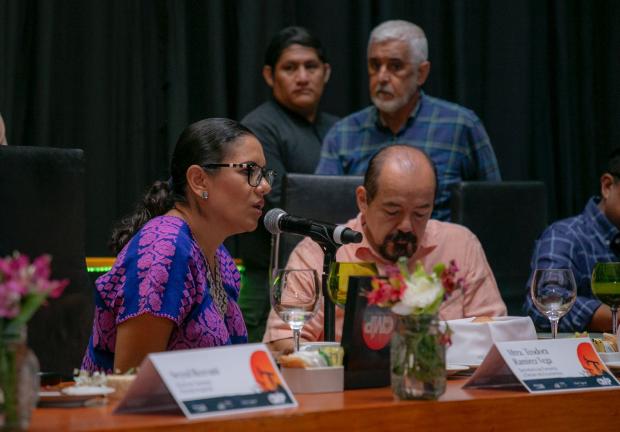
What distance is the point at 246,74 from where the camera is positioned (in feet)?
14.3

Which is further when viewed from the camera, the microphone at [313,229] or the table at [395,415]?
the microphone at [313,229]

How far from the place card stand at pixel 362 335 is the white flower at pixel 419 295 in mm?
96

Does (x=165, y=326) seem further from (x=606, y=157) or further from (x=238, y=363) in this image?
(x=606, y=157)

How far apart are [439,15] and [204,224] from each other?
2.96 m

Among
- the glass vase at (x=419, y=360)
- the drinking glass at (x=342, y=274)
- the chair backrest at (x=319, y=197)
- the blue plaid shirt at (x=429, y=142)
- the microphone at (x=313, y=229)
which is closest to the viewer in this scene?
the glass vase at (x=419, y=360)

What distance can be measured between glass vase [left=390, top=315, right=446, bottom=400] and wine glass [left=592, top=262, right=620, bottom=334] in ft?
2.45

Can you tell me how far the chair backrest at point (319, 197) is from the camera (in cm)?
302

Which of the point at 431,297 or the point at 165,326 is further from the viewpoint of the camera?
the point at 165,326

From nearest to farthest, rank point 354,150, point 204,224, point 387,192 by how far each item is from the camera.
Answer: point 204,224
point 387,192
point 354,150

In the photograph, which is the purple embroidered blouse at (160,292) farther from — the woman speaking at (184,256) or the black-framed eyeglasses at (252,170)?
the black-framed eyeglasses at (252,170)

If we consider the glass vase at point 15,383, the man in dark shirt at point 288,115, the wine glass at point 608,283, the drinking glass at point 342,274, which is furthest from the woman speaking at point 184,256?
the man in dark shirt at point 288,115

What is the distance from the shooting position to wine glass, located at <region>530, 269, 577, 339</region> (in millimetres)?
1863

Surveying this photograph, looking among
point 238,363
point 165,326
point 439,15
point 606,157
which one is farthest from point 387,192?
point 606,157

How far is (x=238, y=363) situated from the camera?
1.29 meters
